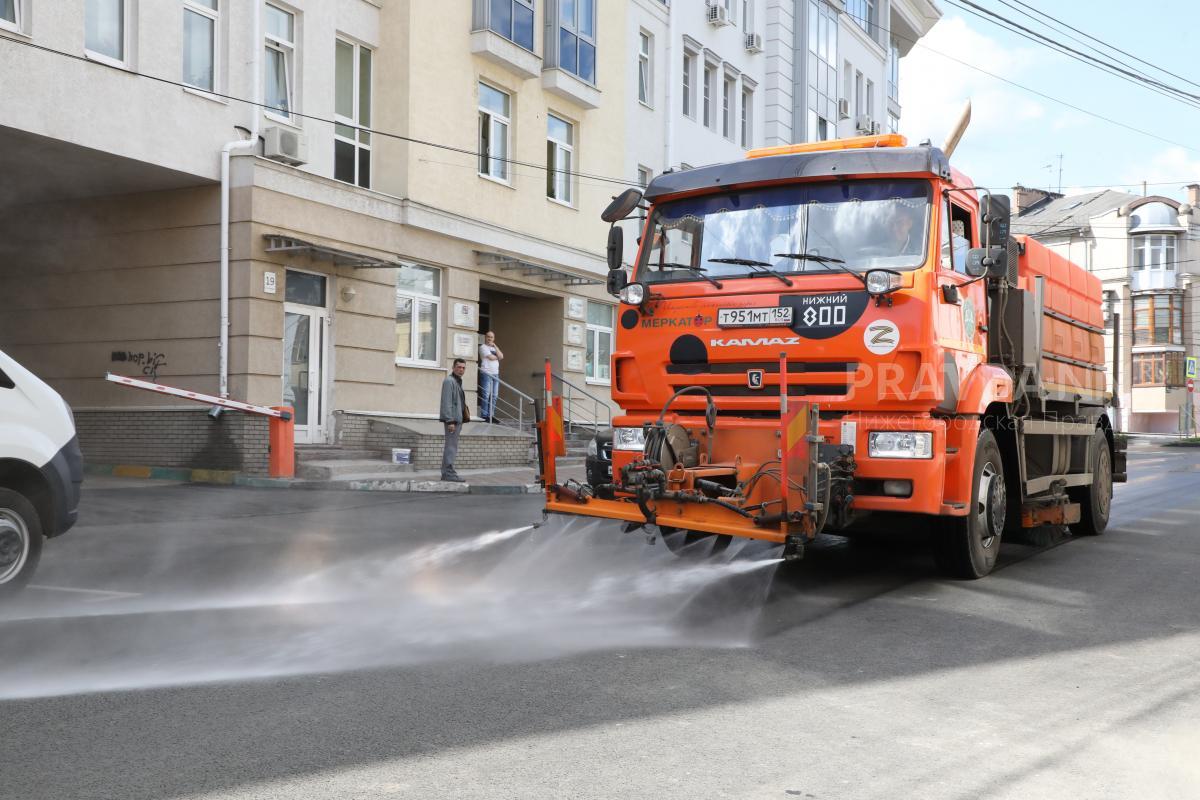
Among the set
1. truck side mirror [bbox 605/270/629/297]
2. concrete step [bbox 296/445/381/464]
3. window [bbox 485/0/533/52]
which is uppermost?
window [bbox 485/0/533/52]

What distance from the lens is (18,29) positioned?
1377 centimetres

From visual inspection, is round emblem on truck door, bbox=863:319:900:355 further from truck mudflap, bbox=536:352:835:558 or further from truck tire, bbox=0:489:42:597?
truck tire, bbox=0:489:42:597

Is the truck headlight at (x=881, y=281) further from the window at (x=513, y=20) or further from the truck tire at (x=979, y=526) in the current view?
the window at (x=513, y=20)

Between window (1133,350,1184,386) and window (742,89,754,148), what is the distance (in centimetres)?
4190

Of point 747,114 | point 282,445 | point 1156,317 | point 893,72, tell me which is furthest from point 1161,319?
point 282,445

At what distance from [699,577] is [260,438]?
9.99 metres

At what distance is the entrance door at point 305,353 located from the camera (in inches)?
687

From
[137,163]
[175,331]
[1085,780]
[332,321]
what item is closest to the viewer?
[1085,780]

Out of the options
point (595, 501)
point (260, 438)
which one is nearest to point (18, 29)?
point (260, 438)

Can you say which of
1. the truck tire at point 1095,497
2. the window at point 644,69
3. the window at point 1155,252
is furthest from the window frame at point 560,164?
the window at point 1155,252

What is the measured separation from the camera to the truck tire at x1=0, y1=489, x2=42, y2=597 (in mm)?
6680

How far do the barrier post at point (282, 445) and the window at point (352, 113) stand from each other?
5.29 metres

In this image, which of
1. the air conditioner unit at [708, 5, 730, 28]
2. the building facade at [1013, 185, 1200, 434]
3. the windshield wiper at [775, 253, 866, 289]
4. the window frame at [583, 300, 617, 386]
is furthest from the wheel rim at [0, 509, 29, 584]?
the building facade at [1013, 185, 1200, 434]

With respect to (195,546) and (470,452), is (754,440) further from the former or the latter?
(470,452)
